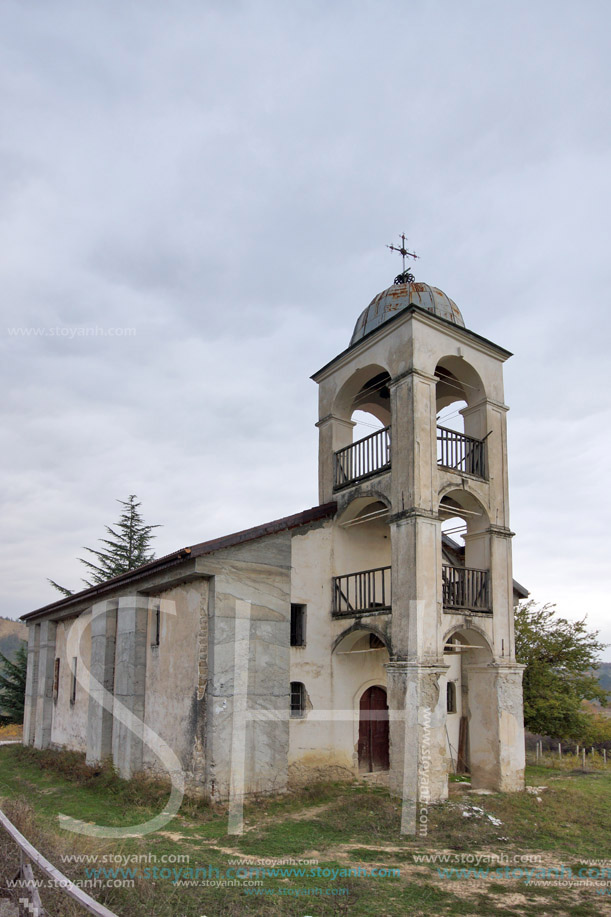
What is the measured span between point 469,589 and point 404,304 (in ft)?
25.2

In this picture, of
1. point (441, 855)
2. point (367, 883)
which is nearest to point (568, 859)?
point (441, 855)

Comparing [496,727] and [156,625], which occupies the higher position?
[156,625]

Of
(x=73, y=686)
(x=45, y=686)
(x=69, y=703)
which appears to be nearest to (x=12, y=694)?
(x=45, y=686)

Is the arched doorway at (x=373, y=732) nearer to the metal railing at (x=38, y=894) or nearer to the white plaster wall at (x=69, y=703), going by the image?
the white plaster wall at (x=69, y=703)

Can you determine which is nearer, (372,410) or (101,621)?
(101,621)

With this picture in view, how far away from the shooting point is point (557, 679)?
22625 millimetres

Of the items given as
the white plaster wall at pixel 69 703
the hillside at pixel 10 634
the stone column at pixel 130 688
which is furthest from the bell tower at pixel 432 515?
the hillside at pixel 10 634

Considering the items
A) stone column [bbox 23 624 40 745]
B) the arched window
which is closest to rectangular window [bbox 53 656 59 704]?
stone column [bbox 23 624 40 745]

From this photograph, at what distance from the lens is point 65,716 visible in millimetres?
21844

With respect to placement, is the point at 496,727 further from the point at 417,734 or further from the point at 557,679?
the point at 557,679

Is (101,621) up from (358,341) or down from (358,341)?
down

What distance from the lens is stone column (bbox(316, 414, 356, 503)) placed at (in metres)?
18.1

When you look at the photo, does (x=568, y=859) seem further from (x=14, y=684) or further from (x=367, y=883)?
(x=14, y=684)

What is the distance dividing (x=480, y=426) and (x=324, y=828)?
10210 millimetres
